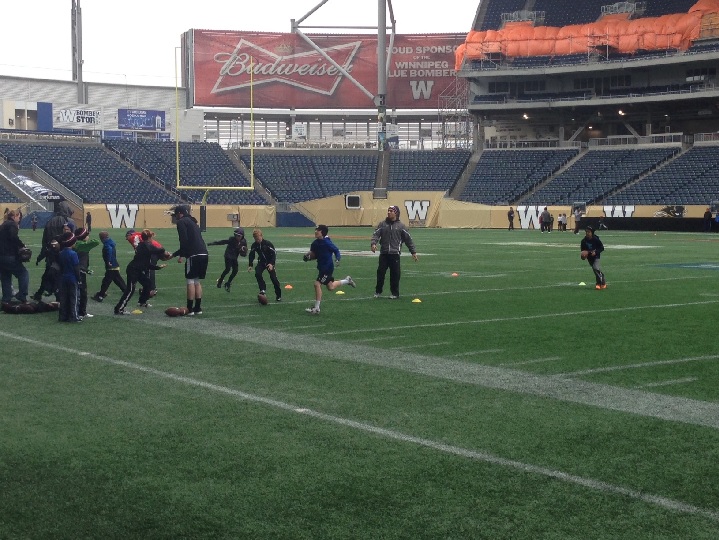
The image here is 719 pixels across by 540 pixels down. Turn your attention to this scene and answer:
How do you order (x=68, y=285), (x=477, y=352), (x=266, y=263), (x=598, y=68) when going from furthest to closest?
(x=598, y=68)
(x=266, y=263)
(x=68, y=285)
(x=477, y=352)

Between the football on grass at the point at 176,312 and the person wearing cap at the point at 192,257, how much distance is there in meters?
0.09

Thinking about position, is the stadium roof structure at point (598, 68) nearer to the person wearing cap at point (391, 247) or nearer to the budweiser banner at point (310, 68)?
the budweiser banner at point (310, 68)

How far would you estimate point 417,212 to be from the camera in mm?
66250

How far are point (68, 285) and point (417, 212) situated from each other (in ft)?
172

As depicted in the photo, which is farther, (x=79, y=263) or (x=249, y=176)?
(x=249, y=176)

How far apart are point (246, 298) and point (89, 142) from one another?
183 ft

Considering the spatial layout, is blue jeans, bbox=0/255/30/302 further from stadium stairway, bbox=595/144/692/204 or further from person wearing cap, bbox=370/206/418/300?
stadium stairway, bbox=595/144/692/204

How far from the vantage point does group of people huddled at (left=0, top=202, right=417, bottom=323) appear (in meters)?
14.7

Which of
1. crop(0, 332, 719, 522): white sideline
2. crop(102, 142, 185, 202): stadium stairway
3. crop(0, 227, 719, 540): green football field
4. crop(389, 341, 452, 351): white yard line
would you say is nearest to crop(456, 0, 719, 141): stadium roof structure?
crop(102, 142, 185, 202): stadium stairway

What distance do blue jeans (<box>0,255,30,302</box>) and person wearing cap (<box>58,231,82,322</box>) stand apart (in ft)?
6.79

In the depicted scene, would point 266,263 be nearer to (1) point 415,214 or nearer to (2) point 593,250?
(2) point 593,250

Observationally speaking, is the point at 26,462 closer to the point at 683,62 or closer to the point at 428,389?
the point at 428,389

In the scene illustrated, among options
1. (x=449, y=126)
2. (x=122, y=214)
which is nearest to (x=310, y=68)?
(x=449, y=126)

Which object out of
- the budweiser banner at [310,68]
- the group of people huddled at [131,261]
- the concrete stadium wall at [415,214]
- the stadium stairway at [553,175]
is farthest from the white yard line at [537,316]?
the budweiser banner at [310,68]
